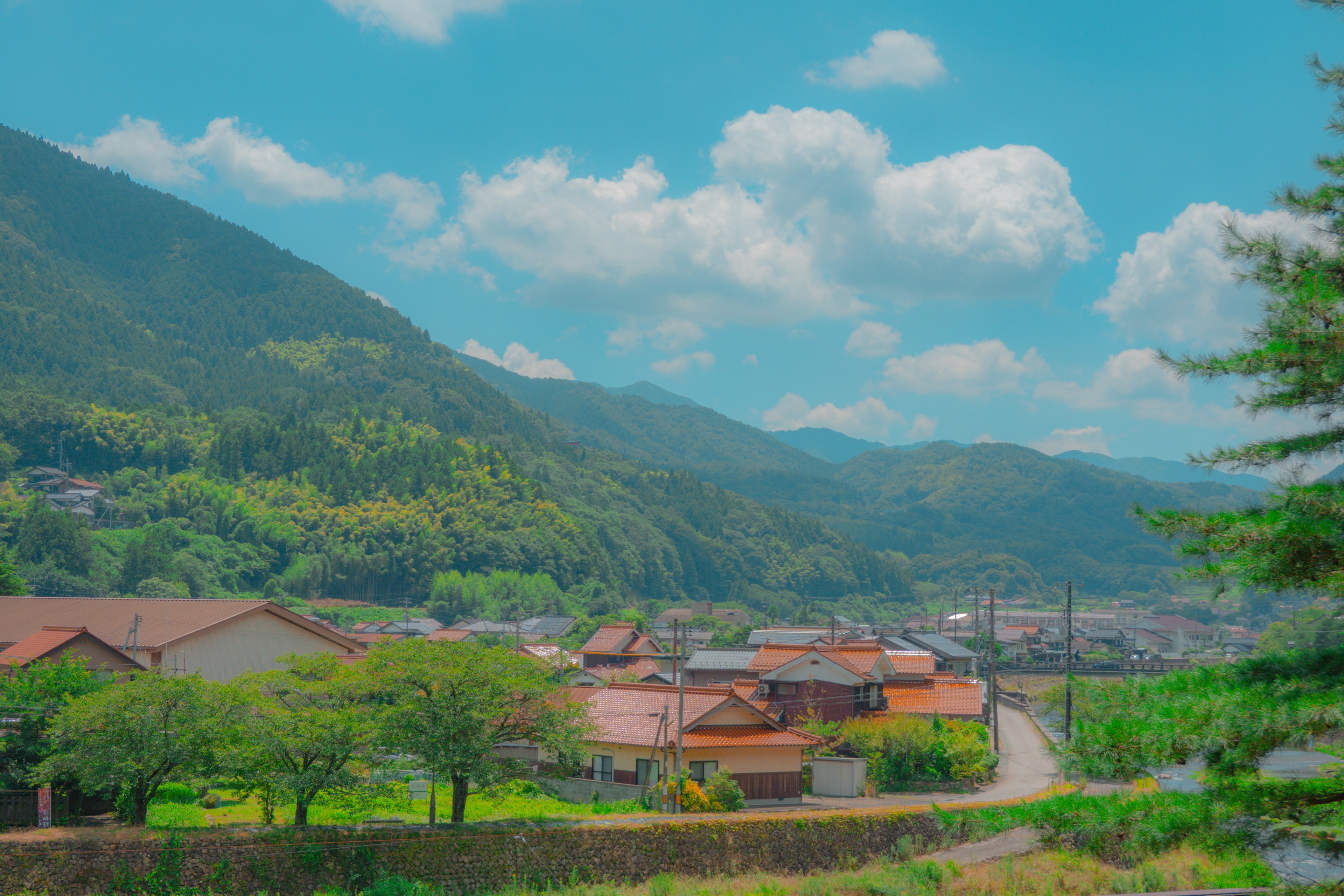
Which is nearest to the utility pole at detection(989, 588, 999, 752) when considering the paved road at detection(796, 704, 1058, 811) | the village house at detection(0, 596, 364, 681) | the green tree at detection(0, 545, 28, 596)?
the paved road at detection(796, 704, 1058, 811)

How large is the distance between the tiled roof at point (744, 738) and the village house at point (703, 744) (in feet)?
0.06

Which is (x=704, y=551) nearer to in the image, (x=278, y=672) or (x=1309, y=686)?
(x=278, y=672)

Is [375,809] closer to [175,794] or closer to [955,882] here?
[175,794]

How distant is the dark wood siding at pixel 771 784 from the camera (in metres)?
25.0

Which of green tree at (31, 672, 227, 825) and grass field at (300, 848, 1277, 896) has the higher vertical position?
green tree at (31, 672, 227, 825)

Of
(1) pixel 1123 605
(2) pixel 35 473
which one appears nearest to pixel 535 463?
(2) pixel 35 473

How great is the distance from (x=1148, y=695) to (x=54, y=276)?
753ft

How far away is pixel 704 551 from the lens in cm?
15338

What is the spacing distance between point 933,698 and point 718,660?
1207cm

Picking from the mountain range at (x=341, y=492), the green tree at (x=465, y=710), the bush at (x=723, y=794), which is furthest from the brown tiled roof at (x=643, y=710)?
the mountain range at (x=341, y=492)

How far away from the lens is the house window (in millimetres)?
24312

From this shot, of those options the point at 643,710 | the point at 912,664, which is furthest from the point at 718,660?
the point at 643,710

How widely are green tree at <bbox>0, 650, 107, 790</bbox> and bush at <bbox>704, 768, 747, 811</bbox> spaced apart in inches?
555

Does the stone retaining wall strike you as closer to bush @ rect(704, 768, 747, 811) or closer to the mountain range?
bush @ rect(704, 768, 747, 811)
